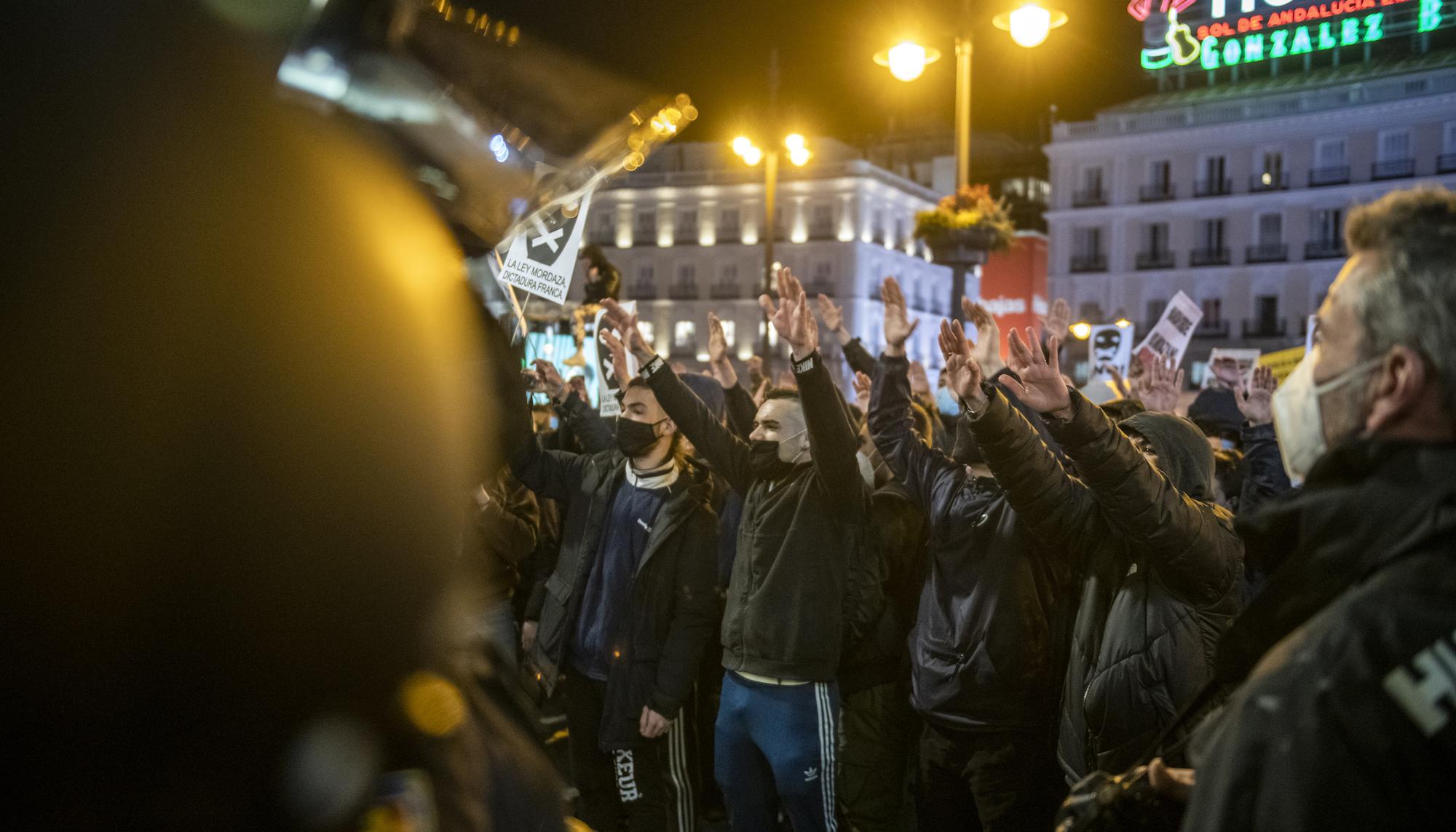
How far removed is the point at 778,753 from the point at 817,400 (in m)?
1.45

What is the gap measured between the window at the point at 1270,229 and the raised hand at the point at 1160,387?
2044 inches

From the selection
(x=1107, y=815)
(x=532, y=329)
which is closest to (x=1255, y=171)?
(x=532, y=329)

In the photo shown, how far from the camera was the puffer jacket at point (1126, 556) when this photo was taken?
329 centimetres

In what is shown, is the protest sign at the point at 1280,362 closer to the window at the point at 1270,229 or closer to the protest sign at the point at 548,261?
the protest sign at the point at 548,261

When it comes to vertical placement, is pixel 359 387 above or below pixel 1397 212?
below

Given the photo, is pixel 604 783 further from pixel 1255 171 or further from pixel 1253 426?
pixel 1255 171

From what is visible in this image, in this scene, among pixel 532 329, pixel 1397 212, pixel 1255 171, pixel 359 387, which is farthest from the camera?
pixel 1255 171

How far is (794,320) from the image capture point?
4504mm

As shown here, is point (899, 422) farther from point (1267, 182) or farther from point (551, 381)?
point (1267, 182)

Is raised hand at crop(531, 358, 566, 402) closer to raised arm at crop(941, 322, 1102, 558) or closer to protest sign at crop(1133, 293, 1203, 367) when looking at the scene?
raised arm at crop(941, 322, 1102, 558)

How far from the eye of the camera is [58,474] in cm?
96

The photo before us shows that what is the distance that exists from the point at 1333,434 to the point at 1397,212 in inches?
13.9

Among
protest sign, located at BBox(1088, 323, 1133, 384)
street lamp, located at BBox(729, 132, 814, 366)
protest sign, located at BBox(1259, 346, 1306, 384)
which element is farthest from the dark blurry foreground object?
street lamp, located at BBox(729, 132, 814, 366)

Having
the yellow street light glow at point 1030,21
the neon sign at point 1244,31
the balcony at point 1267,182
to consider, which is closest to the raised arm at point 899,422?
the yellow street light glow at point 1030,21
